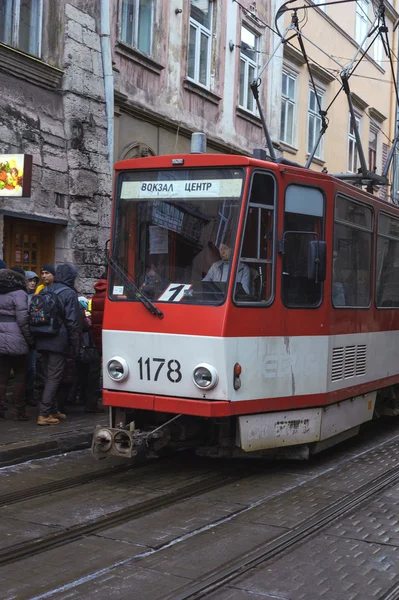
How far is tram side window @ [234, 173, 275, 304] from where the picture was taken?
278 inches

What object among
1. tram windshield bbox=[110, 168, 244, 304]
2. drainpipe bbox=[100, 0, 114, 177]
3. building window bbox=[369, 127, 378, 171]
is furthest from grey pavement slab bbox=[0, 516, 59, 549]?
building window bbox=[369, 127, 378, 171]

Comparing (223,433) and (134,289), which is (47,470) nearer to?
(223,433)

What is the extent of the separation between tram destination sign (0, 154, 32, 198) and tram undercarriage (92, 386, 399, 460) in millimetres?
4024

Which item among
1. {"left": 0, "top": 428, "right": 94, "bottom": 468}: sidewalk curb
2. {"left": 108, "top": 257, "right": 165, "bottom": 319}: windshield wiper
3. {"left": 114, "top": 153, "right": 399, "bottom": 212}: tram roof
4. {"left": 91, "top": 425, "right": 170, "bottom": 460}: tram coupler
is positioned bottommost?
{"left": 0, "top": 428, "right": 94, "bottom": 468}: sidewalk curb

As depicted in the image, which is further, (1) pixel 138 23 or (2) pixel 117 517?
(1) pixel 138 23

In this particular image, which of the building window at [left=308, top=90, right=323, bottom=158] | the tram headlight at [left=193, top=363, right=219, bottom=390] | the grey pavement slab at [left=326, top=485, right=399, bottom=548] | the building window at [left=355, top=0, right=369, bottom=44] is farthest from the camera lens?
the building window at [left=355, top=0, right=369, bottom=44]

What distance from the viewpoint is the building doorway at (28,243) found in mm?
12367

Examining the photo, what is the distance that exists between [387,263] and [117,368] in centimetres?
379

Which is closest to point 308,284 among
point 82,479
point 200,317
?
point 200,317

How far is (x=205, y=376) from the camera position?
689 centimetres

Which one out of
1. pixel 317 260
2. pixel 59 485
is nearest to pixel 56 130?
pixel 317 260

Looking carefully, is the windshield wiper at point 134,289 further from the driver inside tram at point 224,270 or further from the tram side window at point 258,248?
the tram side window at point 258,248

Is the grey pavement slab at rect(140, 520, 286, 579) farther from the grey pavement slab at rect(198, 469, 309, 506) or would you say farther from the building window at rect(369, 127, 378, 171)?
the building window at rect(369, 127, 378, 171)

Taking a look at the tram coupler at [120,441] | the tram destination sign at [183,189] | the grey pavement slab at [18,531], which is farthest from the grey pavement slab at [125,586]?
the tram destination sign at [183,189]
